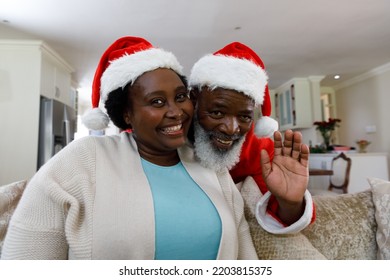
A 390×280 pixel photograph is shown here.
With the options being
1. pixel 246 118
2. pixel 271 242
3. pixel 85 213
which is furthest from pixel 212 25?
pixel 85 213

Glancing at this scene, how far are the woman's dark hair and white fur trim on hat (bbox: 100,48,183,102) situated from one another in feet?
0.04

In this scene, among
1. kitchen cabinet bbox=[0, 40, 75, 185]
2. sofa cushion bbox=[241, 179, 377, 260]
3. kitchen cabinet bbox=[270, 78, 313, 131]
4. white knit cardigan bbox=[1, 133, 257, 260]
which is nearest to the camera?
white knit cardigan bbox=[1, 133, 257, 260]

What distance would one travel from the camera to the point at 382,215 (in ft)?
2.85

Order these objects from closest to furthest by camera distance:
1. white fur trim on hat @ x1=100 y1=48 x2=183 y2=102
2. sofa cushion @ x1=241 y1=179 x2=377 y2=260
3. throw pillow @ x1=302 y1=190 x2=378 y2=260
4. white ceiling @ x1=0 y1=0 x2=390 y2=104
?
white fur trim on hat @ x1=100 y1=48 x2=183 y2=102 → sofa cushion @ x1=241 y1=179 x2=377 y2=260 → throw pillow @ x1=302 y1=190 x2=378 y2=260 → white ceiling @ x1=0 y1=0 x2=390 y2=104

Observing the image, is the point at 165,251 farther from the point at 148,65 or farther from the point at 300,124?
the point at 300,124

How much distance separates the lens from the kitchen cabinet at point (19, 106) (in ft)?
8.07

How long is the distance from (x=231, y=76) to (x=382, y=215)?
2.23 ft

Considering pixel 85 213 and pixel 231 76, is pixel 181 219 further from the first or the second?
pixel 231 76

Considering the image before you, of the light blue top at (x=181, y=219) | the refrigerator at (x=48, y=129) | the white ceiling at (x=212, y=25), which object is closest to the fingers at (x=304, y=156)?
the light blue top at (x=181, y=219)

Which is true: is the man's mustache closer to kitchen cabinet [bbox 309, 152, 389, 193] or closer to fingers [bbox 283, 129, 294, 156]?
fingers [bbox 283, 129, 294, 156]

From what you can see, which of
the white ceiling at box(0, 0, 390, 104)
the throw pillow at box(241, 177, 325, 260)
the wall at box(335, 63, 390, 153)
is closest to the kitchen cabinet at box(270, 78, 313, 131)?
the wall at box(335, 63, 390, 153)

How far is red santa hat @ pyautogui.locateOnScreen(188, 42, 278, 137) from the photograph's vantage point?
65 cm

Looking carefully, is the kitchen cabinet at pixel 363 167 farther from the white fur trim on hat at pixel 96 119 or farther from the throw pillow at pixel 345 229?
the white fur trim on hat at pixel 96 119
